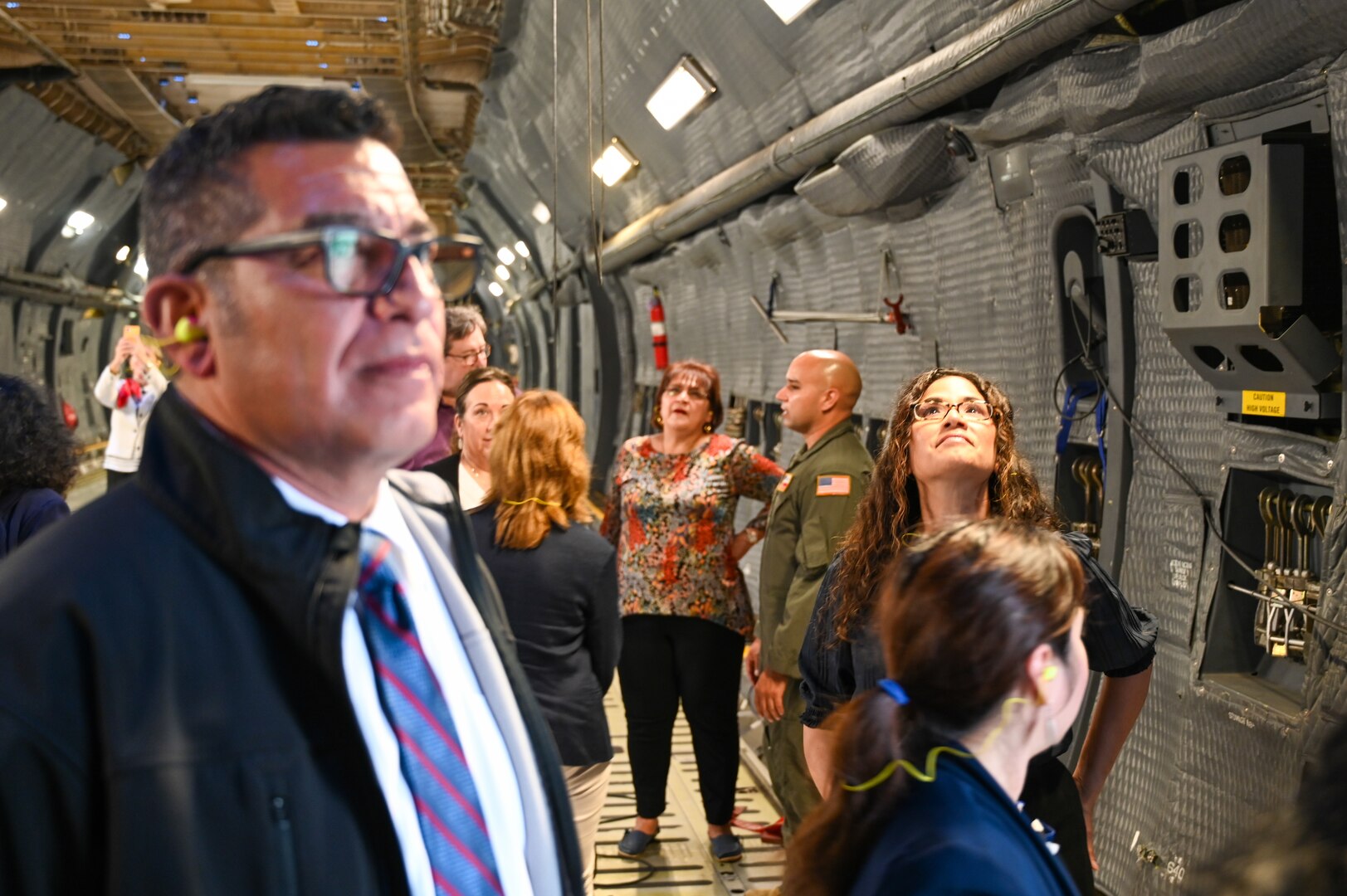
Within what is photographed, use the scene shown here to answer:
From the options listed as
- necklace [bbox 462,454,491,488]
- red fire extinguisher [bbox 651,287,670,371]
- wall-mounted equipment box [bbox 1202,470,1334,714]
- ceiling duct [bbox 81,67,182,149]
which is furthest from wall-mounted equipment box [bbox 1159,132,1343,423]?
ceiling duct [bbox 81,67,182,149]

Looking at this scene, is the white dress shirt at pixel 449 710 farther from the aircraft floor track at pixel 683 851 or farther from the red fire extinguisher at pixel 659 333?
the red fire extinguisher at pixel 659 333

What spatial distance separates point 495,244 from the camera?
1856cm

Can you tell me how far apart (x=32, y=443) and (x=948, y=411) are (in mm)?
2251

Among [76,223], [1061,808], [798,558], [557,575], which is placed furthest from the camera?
[76,223]

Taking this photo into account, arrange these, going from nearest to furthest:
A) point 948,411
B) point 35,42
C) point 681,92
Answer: point 948,411 → point 681,92 → point 35,42

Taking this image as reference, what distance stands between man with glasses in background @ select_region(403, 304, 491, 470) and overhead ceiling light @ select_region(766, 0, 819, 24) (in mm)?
1901

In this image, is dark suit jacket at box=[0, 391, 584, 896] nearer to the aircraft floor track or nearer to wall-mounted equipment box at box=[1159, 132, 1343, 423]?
wall-mounted equipment box at box=[1159, 132, 1343, 423]

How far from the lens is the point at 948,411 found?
2.75 meters

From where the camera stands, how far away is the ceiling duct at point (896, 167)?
14.9 feet

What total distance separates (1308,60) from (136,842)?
287cm

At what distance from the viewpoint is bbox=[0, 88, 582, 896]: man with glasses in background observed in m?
0.99

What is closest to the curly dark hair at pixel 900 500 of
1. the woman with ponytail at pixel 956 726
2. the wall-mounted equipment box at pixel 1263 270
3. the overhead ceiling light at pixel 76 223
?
the wall-mounted equipment box at pixel 1263 270

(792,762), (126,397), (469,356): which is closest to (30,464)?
(469,356)

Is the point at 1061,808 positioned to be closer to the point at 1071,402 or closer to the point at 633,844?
the point at 1071,402
